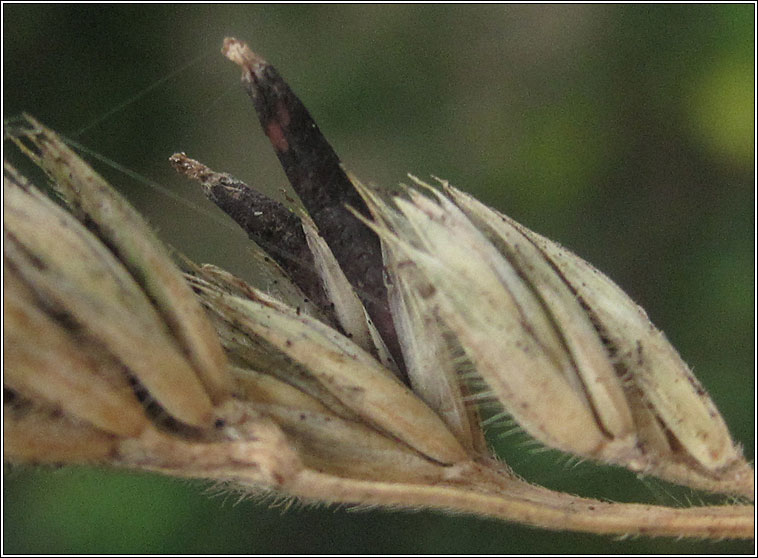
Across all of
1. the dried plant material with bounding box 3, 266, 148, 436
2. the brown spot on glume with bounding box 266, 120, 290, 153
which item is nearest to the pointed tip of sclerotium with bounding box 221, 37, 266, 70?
the brown spot on glume with bounding box 266, 120, 290, 153

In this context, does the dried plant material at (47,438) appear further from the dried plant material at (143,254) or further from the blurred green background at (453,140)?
the blurred green background at (453,140)

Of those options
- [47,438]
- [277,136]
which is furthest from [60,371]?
[277,136]

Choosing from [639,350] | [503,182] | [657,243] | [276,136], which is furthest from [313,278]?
[657,243]

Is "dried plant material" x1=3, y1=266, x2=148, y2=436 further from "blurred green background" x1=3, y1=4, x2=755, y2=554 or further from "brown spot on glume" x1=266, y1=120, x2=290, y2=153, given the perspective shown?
"blurred green background" x1=3, y1=4, x2=755, y2=554

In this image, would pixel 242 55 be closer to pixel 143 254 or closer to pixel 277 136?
pixel 277 136

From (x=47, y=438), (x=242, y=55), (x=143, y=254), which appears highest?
(x=242, y=55)

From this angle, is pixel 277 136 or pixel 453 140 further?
pixel 453 140

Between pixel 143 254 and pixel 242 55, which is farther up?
pixel 242 55
